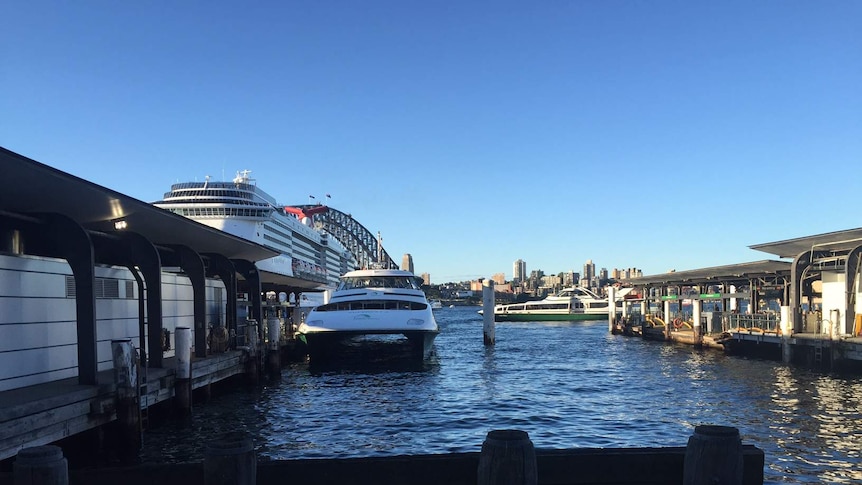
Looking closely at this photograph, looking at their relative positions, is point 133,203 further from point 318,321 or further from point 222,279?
point 318,321

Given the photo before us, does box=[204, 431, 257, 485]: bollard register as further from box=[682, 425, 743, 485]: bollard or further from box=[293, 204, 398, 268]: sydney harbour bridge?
box=[293, 204, 398, 268]: sydney harbour bridge

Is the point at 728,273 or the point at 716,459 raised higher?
the point at 728,273

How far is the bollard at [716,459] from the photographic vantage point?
19.4 feet

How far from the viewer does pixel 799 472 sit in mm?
12414

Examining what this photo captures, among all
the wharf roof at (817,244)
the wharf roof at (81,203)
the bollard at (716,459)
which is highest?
the wharf roof at (81,203)

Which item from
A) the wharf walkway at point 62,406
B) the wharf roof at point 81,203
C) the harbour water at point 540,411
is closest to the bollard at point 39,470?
the wharf walkway at point 62,406

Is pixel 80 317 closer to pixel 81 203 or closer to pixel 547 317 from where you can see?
pixel 81 203

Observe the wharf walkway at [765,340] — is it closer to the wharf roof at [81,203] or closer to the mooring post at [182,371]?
the mooring post at [182,371]

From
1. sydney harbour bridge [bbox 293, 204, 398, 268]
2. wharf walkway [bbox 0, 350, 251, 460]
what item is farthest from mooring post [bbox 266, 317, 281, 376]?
sydney harbour bridge [bbox 293, 204, 398, 268]

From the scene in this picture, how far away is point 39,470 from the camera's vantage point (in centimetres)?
559

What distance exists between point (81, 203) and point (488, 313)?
37.9 m

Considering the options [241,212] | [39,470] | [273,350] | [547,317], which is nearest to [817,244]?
[273,350]

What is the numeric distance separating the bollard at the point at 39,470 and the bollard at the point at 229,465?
47.3 inches

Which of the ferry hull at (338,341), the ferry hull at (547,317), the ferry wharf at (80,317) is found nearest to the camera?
the ferry wharf at (80,317)
